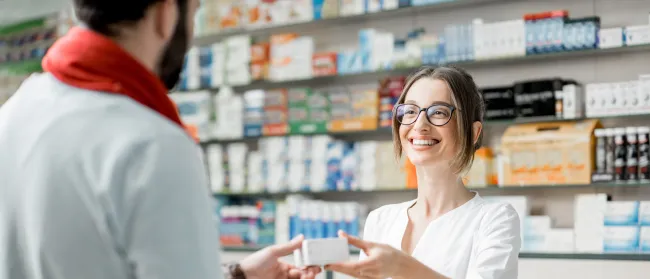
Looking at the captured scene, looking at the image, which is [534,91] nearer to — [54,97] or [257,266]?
[257,266]

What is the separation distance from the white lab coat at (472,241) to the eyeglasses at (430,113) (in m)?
0.26

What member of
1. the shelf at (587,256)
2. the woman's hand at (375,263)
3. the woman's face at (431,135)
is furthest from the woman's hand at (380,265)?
the shelf at (587,256)

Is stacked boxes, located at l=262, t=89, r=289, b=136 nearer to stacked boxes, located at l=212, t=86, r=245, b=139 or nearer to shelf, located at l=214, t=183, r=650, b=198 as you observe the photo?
stacked boxes, located at l=212, t=86, r=245, b=139

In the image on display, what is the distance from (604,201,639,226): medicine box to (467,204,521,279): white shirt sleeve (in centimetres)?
234

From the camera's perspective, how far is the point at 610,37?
14.2ft

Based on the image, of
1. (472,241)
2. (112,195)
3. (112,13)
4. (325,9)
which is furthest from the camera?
(325,9)

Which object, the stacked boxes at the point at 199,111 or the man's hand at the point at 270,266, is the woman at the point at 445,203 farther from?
the stacked boxes at the point at 199,111

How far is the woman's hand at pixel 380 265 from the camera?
71.8 inches

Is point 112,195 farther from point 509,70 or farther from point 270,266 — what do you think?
point 509,70

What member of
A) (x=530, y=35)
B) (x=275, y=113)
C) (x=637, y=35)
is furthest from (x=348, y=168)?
(x=637, y=35)

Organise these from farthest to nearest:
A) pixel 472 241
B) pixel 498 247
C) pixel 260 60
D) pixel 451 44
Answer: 1. pixel 260 60
2. pixel 451 44
3. pixel 472 241
4. pixel 498 247

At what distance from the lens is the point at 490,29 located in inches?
183

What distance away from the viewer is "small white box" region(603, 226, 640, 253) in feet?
13.5

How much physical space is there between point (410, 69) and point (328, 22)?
0.91 metres
